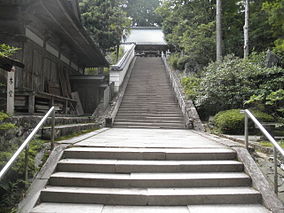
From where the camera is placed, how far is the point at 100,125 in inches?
341

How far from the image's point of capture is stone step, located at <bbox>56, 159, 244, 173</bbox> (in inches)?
136

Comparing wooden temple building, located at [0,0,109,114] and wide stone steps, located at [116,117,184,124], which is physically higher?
wooden temple building, located at [0,0,109,114]

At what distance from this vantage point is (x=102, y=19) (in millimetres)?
16016

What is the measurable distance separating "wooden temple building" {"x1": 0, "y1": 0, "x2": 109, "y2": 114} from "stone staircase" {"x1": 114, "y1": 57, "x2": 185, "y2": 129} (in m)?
2.49

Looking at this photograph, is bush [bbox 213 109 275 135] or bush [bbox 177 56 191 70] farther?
bush [bbox 177 56 191 70]

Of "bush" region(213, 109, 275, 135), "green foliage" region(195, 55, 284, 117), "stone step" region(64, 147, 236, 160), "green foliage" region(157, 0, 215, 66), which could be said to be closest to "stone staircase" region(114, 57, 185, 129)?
"green foliage" region(195, 55, 284, 117)

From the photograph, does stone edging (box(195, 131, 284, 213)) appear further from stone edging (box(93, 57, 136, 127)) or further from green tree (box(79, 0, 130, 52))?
green tree (box(79, 0, 130, 52))

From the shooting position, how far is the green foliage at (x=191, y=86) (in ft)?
33.6

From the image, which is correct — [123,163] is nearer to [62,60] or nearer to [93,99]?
[62,60]

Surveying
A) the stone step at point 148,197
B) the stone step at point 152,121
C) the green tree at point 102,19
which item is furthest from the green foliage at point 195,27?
the stone step at point 148,197

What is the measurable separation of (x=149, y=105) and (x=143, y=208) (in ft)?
27.2

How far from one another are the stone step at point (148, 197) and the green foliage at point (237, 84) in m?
5.68

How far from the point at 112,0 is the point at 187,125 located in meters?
13.0

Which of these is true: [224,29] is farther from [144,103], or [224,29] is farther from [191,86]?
[144,103]
